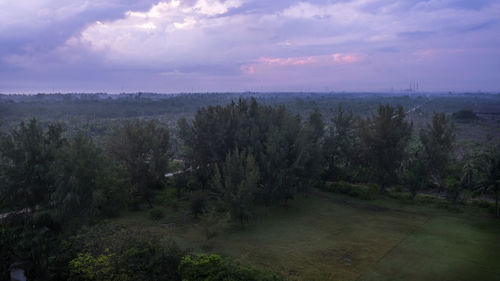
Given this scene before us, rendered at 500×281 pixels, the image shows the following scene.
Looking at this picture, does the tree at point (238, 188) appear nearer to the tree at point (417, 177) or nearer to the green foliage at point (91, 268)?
the green foliage at point (91, 268)

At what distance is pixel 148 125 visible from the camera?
26.8 metres

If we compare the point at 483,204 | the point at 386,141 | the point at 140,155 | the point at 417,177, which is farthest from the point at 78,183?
the point at 483,204

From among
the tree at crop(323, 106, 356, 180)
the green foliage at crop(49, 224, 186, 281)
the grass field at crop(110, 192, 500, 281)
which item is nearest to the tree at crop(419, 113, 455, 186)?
the grass field at crop(110, 192, 500, 281)

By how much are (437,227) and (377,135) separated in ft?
32.6

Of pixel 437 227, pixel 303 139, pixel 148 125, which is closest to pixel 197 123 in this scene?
pixel 148 125

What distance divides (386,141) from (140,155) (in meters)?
20.7

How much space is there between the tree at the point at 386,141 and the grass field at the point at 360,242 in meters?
4.29

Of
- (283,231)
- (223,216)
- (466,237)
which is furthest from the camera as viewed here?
(223,216)

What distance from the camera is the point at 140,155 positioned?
26.0 m

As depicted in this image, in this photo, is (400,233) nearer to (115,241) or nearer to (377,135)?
(377,135)

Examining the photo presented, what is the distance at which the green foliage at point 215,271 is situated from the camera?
1188 centimetres

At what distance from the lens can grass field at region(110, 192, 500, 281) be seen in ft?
50.8

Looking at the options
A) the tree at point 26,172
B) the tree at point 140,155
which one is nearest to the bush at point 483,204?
the tree at point 140,155

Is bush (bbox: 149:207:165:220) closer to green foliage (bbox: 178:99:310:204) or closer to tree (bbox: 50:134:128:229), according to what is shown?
tree (bbox: 50:134:128:229)
